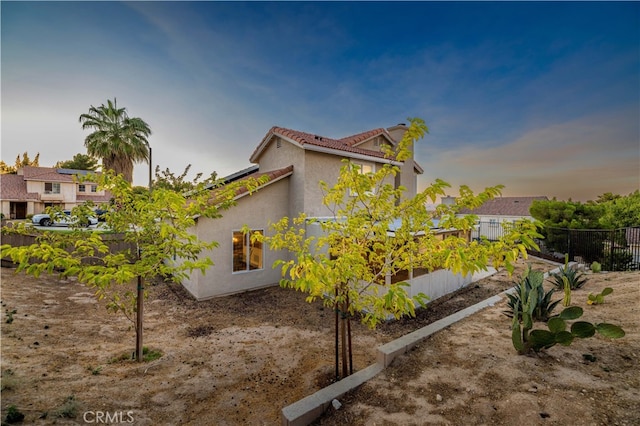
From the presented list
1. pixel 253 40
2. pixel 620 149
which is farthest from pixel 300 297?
pixel 620 149

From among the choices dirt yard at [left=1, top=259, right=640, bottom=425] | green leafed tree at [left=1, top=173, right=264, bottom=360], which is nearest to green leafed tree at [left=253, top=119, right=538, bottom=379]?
dirt yard at [left=1, top=259, right=640, bottom=425]

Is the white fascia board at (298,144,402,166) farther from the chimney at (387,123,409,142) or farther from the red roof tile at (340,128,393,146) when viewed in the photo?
the chimney at (387,123,409,142)

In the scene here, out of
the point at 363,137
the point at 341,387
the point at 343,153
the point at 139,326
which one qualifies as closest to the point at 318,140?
the point at 343,153

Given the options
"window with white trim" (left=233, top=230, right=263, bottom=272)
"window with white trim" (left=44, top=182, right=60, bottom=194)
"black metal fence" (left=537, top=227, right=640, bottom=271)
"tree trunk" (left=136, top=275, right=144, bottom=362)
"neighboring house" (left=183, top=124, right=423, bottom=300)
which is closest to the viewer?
"tree trunk" (left=136, top=275, right=144, bottom=362)

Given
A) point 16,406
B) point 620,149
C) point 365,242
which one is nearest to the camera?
point 16,406

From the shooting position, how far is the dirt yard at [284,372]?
11.2 feet

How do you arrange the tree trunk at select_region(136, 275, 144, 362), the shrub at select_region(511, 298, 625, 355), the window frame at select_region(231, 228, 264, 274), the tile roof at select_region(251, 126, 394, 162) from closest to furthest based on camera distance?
the shrub at select_region(511, 298, 625, 355) < the tree trunk at select_region(136, 275, 144, 362) < the window frame at select_region(231, 228, 264, 274) < the tile roof at select_region(251, 126, 394, 162)

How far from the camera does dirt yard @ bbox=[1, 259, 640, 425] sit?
11.2 feet

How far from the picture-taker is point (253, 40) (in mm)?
13109

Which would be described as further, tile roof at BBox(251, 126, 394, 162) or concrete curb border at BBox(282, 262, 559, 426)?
tile roof at BBox(251, 126, 394, 162)

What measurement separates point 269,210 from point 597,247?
19.2m

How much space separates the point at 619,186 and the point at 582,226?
13.0 m

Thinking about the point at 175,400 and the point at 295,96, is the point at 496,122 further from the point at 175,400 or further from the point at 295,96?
the point at 175,400

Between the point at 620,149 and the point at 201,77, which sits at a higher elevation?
the point at 201,77
